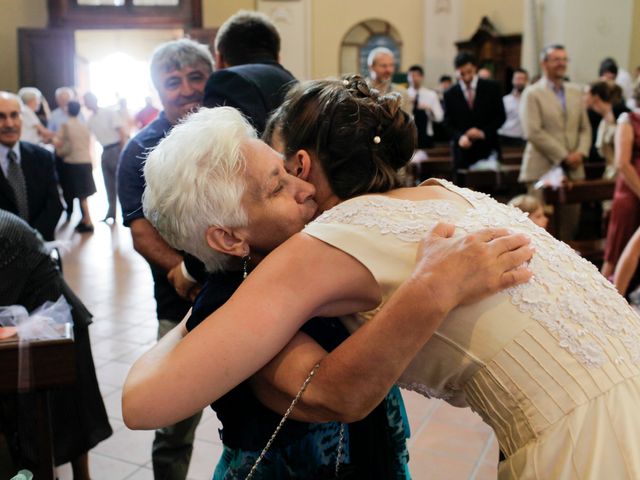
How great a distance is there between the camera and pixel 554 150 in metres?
5.91

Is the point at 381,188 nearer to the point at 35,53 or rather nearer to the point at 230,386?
the point at 230,386

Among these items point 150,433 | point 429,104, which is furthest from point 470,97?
point 150,433

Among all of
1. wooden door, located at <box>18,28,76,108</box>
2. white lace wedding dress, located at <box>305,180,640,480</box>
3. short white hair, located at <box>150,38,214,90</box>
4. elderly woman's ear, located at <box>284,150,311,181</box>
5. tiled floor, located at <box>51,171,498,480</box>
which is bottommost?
tiled floor, located at <box>51,171,498,480</box>

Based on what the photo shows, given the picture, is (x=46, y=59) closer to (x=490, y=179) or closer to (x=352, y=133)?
(x=490, y=179)

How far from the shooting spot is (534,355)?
4.01ft

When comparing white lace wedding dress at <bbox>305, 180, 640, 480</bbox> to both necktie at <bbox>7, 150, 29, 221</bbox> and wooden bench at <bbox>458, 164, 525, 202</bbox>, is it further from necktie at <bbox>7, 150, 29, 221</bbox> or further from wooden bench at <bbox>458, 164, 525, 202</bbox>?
wooden bench at <bbox>458, 164, 525, 202</bbox>

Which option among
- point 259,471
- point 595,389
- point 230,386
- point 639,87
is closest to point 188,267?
point 259,471

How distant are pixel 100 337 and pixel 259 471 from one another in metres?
3.79

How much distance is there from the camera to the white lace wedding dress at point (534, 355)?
121 cm

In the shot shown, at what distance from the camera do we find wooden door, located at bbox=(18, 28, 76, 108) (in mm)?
12992

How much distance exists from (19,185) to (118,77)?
19.2 metres

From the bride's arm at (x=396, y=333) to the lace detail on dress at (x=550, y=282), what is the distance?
5 cm

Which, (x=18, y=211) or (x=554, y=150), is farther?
(x=554, y=150)

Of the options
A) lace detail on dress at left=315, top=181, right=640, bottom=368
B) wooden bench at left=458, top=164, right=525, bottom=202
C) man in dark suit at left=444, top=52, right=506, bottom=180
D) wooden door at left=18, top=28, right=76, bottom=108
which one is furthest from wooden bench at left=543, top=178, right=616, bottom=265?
wooden door at left=18, top=28, right=76, bottom=108
